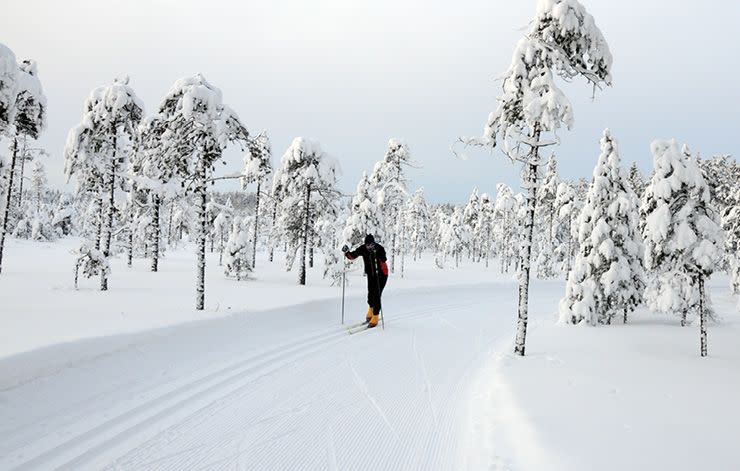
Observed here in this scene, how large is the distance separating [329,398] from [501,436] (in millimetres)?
2657

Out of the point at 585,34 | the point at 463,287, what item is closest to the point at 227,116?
the point at 585,34

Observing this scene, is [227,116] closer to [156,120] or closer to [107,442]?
[156,120]

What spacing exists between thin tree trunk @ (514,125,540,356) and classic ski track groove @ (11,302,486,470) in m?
4.74

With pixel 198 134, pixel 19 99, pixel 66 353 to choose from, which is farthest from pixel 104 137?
pixel 66 353

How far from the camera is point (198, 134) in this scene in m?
13.4

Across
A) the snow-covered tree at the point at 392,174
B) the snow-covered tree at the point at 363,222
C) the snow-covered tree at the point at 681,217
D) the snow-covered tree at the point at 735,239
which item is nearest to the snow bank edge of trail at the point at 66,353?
the snow-covered tree at the point at 681,217

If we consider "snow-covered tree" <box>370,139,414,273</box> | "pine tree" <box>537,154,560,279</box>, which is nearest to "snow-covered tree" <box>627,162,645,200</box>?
"pine tree" <box>537,154,560,279</box>

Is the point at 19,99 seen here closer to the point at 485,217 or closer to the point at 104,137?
the point at 104,137

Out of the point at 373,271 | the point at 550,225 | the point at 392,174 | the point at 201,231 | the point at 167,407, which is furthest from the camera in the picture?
the point at 550,225

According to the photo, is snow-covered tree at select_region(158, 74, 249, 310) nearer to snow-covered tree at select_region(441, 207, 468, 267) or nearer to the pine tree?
the pine tree

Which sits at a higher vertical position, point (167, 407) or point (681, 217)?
point (681, 217)

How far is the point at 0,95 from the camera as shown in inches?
282

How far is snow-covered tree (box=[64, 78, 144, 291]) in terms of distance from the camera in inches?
770

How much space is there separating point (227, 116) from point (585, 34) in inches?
422
